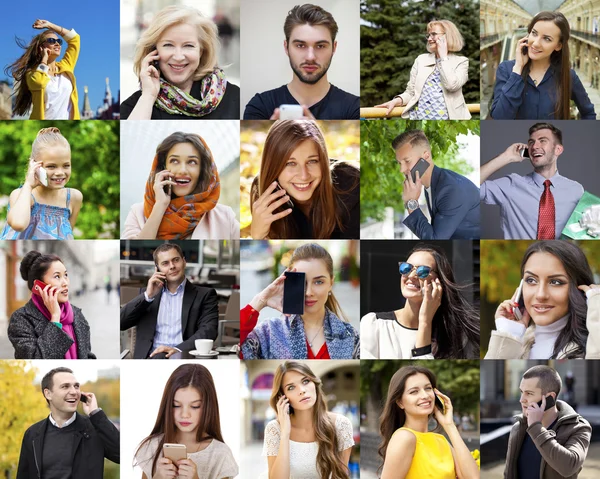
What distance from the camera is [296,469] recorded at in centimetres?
546

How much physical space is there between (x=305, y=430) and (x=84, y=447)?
1.40 meters

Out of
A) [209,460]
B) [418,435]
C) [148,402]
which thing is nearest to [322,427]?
[418,435]

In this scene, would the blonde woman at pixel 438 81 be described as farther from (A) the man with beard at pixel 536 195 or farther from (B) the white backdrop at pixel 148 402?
(B) the white backdrop at pixel 148 402

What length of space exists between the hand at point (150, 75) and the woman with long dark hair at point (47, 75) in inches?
17.4

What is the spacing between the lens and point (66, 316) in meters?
5.53

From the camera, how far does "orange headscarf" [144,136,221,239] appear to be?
5523 mm

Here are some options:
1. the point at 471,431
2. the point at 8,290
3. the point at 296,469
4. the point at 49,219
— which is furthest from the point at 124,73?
the point at 471,431

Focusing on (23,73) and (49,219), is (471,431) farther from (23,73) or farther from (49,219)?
(23,73)

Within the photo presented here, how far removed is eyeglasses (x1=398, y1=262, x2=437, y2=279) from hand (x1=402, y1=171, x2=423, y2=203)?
1.36 ft

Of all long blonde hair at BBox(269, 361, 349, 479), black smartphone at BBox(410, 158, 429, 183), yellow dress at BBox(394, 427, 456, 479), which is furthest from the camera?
black smartphone at BBox(410, 158, 429, 183)

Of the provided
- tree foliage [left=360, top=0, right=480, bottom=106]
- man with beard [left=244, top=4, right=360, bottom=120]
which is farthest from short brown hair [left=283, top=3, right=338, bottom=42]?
tree foliage [left=360, top=0, right=480, bottom=106]

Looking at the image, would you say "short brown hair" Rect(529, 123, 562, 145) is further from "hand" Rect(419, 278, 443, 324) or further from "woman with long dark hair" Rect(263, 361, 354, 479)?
"woman with long dark hair" Rect(263, 361, 354, 479)

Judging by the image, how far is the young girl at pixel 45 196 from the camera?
5512 millimetres

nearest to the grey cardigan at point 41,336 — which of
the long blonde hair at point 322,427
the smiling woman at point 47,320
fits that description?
the smiling woman at point 47,320
